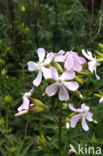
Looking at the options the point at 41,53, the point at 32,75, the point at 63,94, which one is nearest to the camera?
the point at 63,94

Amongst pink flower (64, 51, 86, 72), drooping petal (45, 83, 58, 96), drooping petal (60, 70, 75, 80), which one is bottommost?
drooping petal (45, 83, 58, 96)

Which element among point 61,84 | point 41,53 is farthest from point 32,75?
point 61,84

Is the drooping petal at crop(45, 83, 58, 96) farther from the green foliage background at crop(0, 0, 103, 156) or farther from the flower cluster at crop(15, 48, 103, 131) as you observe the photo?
the green foliage background at crop(0, 0, 103, 156)

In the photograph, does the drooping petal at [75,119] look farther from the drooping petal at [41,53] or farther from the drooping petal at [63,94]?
the drooping petal at [41,53]

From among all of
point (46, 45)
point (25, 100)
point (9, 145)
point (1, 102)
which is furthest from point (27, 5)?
point (25, 100)

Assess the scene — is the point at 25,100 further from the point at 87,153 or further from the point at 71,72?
the point at 87,153

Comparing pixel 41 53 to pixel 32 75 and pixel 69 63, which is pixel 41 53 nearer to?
pixel 69 63

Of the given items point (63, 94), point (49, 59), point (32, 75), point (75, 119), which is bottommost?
point (32, 75)

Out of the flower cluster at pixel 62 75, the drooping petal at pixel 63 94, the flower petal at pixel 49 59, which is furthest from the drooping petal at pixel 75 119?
the flower petal at pixel 49 59

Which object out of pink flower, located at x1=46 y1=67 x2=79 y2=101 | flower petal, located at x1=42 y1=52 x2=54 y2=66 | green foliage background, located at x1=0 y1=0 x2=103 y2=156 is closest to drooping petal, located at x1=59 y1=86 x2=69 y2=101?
pink flower, located at x1=46 y1=67 x2=79 y2=101
